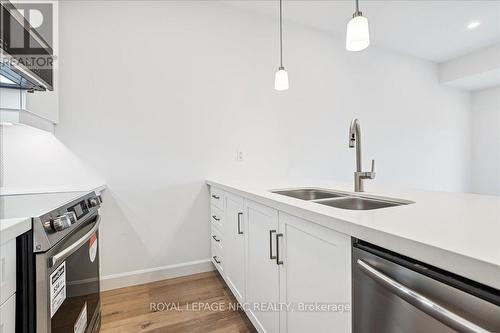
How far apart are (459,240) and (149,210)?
2.17 metres

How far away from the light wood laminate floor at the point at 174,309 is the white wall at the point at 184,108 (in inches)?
9.0

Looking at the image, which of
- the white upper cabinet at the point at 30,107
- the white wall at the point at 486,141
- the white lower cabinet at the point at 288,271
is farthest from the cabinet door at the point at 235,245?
the white wall at the point at 486,141

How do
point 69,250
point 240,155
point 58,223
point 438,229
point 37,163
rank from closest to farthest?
1. point 438,229
2. point 58,223
3. point 69,250
4. point 37,163
5. point 240,155

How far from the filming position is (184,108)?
92.0 inches

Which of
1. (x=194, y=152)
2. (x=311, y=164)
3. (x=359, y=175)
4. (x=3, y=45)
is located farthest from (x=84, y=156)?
(x=311, y=164)

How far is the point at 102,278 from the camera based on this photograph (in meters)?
2.05

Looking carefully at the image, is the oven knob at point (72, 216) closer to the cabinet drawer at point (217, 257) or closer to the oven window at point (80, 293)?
the oven window at point (80, 293)

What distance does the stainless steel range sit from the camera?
0.77 meters

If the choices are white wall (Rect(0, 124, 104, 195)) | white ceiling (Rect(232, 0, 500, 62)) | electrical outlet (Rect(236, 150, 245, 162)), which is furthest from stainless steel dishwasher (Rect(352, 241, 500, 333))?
white ceiling (Rect(232, 0, 500, 62))

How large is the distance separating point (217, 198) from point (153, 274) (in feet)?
2.96

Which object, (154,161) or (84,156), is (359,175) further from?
(84,156)

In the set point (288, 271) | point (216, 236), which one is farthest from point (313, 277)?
point (216, 236)

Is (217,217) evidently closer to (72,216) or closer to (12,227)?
(72,216)

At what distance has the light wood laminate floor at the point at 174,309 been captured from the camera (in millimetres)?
1574
